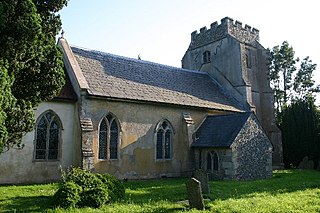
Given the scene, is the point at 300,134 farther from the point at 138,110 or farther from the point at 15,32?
the point at 15,32

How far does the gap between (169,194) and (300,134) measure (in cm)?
1906

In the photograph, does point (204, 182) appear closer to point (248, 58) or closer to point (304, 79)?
point (248, 58)

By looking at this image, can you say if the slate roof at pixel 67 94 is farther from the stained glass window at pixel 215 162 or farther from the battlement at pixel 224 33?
the battlement at pixel 224 33

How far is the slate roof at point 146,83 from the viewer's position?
17359 mm

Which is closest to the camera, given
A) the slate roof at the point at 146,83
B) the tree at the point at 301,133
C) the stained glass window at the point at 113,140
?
the stained glass window at the point at 113,140


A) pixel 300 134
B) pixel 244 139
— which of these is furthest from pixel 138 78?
pixel 300 134

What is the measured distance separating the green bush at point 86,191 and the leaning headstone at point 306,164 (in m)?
20.3

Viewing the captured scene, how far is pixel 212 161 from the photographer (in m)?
17.8

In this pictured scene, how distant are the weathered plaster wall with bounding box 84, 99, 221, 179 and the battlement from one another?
1084 centimetres

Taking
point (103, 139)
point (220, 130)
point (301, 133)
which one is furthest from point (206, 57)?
→ point (103, 139)

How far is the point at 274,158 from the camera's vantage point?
A: 25406 mm

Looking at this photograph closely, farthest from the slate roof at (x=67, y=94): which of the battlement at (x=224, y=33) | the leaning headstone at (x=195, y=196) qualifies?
the battlement at (x=224, y=33)

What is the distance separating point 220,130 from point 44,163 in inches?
405

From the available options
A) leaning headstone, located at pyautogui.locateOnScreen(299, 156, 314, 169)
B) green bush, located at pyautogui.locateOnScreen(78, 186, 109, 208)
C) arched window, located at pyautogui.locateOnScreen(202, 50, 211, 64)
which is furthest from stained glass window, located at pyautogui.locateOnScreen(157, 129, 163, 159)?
leaning headstone, located at pyautogui.locateOnScreen(299, 156, 314, 169)
